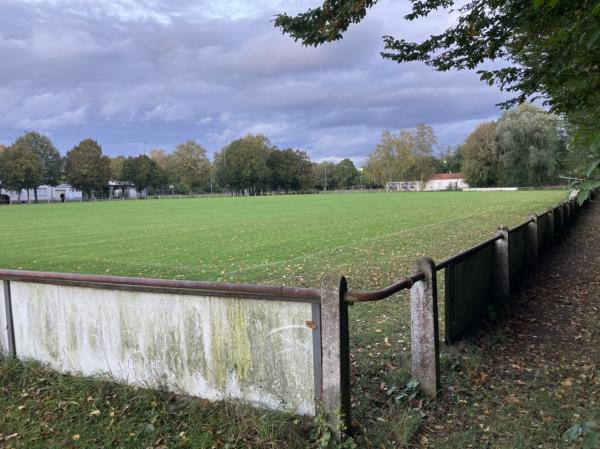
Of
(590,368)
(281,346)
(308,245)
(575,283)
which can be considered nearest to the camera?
(281,346)

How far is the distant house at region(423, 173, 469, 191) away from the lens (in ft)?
410

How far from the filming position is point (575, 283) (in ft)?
29.3

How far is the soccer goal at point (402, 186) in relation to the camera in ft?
408

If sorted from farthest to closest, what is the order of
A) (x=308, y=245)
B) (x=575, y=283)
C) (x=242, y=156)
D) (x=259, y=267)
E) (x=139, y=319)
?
(x=242, y=156), (x=308, y=245), (x=259, y=267), (x=575, y=283), (x=139, y=319)

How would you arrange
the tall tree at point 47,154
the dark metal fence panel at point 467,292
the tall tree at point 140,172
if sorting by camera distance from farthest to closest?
the tall tree at point 140,172, the tall tree at point 47,154, the dark metal fence panel at point 467,292

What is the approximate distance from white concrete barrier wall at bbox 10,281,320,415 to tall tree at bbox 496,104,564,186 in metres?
90.1

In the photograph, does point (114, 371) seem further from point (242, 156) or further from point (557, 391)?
point (242, 156)

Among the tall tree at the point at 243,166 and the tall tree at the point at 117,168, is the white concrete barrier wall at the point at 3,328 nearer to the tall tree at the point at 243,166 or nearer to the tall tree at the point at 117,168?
the tall tree at the point at 117,168

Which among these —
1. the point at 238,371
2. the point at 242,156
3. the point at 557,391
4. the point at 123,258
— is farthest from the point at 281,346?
the point at 242,156

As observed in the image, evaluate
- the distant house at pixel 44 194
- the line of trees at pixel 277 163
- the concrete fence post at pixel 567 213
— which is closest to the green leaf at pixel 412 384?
the concrete fence post at pixel 567 213

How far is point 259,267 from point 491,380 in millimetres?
7268

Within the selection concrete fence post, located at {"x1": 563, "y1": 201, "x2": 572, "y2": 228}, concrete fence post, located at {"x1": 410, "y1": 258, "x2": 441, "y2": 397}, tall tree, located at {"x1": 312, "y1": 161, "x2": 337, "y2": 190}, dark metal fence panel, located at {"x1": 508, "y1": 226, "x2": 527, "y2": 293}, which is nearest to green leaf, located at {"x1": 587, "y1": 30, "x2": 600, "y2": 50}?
concrete fence post, located at {"x1": 410, "y1": 258, "x2": 441, "y2": 397}

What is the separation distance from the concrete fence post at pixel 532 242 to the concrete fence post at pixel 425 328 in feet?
22.7

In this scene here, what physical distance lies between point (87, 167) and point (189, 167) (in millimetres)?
33798
